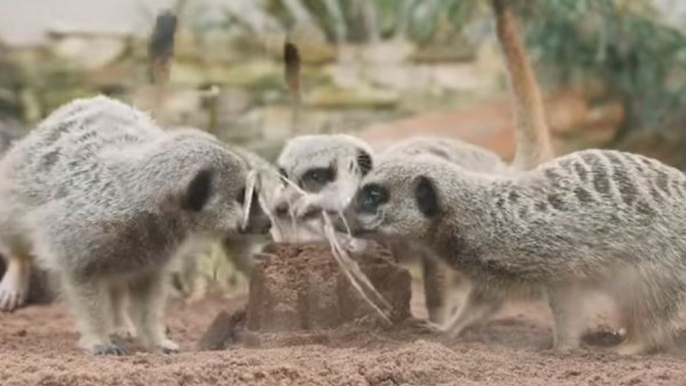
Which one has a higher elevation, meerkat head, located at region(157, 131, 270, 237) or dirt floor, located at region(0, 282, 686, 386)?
meerkat head, located at region(157, 131, 270, 237)

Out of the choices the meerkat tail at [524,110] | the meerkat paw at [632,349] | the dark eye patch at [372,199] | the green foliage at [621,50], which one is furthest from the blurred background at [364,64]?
the meerkat paw at [632,349]

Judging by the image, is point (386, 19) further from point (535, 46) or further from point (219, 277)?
point (219, 277)

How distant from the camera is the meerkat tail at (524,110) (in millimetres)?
4641

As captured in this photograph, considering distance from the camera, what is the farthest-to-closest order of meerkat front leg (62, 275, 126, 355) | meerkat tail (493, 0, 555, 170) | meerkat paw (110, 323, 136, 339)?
meerkat tail (493, 0, 555, 170)
meerkat paw (110, 323, 136, 339)
meerkat front leg (62, 275, 126, 355)

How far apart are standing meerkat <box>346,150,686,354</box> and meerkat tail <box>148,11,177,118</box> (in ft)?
3.26

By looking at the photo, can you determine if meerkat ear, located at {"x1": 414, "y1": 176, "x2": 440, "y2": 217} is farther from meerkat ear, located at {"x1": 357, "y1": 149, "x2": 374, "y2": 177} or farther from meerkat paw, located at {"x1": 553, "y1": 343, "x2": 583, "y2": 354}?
meerkat paw, located at {"x1": 553, "y1": 343, "x2": 583, "y2": 354}

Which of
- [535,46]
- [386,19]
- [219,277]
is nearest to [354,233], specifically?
[219,277]

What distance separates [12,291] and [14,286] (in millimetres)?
19

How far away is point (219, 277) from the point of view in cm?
482

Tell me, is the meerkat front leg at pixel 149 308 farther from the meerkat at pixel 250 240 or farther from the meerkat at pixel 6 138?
the meerkat at pixel 6 138

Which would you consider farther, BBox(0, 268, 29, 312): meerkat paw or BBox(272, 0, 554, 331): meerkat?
BBox(0, 268, 29, 312): meerkat paw

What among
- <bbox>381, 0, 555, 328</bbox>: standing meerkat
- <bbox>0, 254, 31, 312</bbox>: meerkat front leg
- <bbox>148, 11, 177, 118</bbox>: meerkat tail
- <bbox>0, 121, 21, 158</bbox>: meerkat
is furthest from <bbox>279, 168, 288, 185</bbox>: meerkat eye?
<bbox>0, 254, 31, 312</bbox>: meerkat front leg

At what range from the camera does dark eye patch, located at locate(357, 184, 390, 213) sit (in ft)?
12.0

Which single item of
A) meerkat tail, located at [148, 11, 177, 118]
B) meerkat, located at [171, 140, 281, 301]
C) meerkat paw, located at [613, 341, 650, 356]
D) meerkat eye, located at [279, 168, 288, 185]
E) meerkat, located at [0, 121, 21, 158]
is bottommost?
meerkat paw, located at [613, 341, 650, 356]
